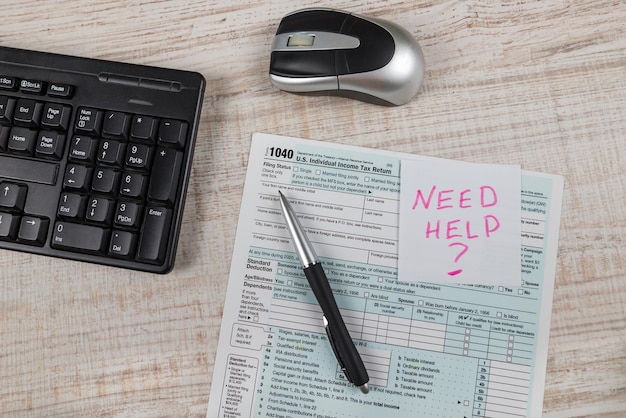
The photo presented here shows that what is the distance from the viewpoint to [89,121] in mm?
620

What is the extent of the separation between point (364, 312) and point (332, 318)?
42 mm

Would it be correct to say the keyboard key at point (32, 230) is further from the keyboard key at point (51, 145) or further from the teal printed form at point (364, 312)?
the teal printed form at point (364, 312)

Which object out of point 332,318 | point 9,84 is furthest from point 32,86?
point 332,318

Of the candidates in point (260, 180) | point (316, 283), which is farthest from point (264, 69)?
point (316, 283)

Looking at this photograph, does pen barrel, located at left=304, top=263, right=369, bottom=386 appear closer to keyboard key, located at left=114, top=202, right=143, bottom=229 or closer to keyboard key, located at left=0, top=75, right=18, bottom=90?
keyboard key, located at left=114, top=202, right=143, bottom=229

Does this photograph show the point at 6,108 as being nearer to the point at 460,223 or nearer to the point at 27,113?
the point at 27,113

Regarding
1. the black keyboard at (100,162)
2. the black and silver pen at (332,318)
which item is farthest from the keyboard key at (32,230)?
the black and silver pen at (332,318)

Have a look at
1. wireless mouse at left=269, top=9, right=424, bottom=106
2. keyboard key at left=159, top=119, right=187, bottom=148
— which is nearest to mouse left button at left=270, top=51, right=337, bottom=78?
wireless mouse at left=269, top=9, right=424, bottom=106

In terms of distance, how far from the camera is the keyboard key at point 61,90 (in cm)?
63

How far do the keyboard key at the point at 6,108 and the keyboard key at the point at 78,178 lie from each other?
0.28 ft

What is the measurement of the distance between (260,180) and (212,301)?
14 centimetres

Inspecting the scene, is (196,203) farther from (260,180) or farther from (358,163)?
(358,163)

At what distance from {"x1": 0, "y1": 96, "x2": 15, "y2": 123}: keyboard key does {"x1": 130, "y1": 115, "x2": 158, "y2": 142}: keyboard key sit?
0.13 metres

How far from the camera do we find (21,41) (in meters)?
0.68
